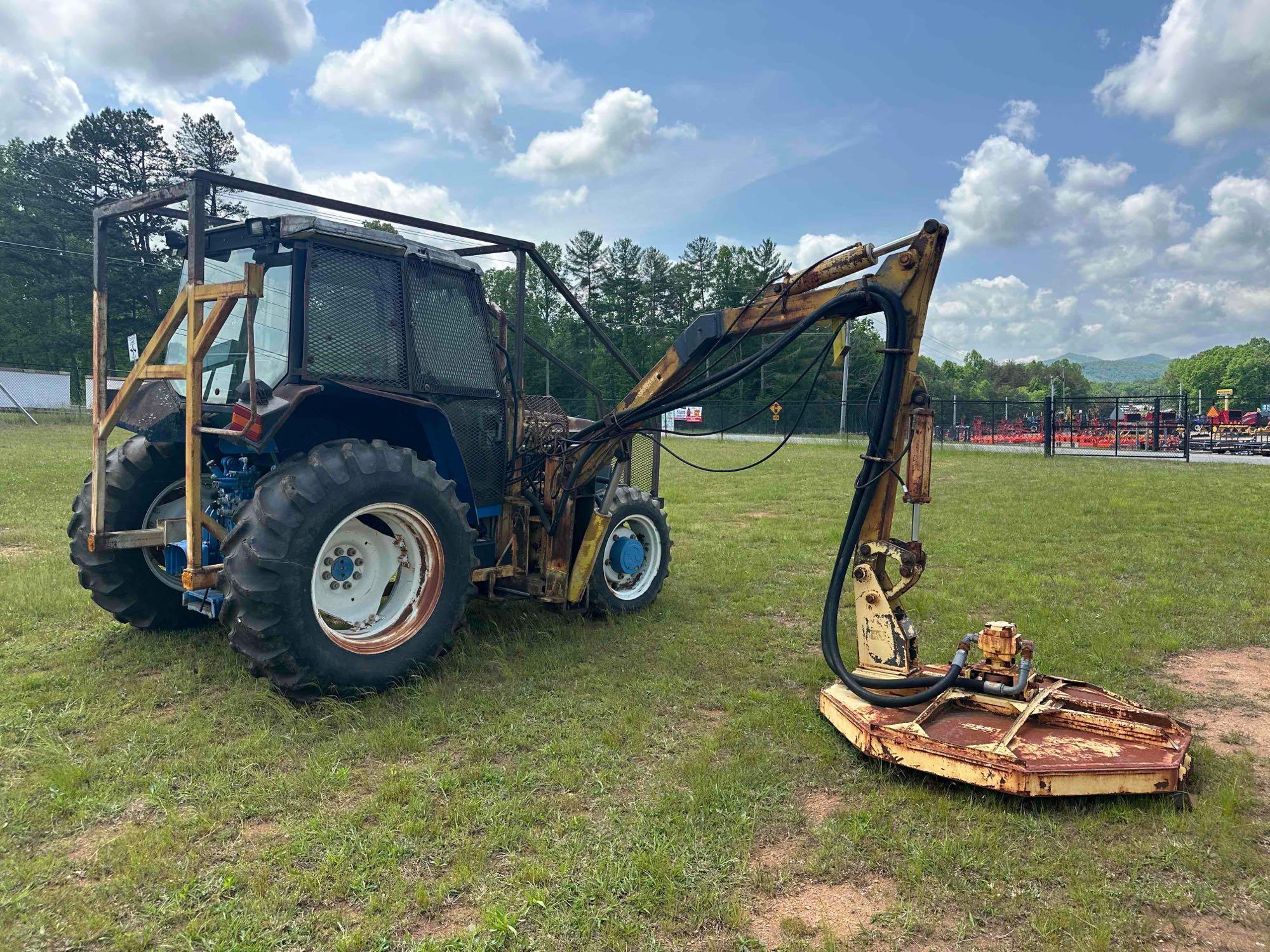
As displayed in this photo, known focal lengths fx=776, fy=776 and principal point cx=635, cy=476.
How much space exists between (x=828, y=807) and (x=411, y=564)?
8.90 ft

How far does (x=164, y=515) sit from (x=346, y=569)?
184cm

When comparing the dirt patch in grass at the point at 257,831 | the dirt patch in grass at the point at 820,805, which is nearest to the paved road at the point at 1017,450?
the dirt patch in grass at the point at 820,805

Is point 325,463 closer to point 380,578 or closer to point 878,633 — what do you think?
point 380,578

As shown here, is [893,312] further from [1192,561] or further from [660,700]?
[1192,561]

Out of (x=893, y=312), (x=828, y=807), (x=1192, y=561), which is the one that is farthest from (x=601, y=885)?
(x=1192, y=561)

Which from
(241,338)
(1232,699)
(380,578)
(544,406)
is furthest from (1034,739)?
(241,338)

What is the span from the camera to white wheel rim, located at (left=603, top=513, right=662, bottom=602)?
6324 millimetres

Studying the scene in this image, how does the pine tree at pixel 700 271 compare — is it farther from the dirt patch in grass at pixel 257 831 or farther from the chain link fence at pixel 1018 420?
the dirt patch in grass at pixel 257 831

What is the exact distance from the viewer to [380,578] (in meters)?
4.68

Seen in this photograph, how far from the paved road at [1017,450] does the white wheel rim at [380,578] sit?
21163 mm

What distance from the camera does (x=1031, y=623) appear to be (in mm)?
6195

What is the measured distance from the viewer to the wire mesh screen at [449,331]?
5.00 m

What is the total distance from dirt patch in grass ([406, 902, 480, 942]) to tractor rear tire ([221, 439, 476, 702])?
1769 mm

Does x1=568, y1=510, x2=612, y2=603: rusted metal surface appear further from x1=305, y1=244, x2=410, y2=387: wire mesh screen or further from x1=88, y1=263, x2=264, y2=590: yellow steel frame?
x1=88, y1=263, x2=264, y2=590: yellow steel frame
